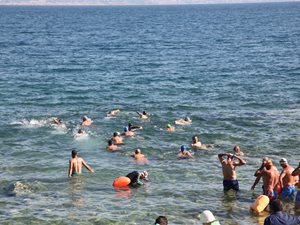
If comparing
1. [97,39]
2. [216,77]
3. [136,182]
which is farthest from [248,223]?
[97,39]

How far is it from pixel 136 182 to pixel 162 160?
3731 mm

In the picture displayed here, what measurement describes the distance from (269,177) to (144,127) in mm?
11805

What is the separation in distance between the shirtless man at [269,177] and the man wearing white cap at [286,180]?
0.93 feet

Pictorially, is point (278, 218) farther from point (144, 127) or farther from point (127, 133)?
point (144, 127)

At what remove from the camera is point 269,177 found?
11.4m

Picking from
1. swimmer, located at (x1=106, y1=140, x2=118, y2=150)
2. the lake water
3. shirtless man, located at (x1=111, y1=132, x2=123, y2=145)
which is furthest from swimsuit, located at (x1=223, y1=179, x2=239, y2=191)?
shirtless man, located at (x1=111, y1=132, x2=123, y2=145)

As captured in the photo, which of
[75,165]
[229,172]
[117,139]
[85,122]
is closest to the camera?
[229,172]

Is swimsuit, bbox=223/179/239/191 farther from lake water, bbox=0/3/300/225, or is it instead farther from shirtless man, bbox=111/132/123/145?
shirtless man, bbox=111/132/123/145

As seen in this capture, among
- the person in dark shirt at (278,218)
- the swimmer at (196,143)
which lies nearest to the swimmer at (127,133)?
the swimmer at (196,143)

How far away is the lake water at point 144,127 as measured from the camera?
11.7 m

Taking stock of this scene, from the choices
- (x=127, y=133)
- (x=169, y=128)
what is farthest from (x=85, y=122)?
(x=169, y=128)

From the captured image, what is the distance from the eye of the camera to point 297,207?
1084 cm

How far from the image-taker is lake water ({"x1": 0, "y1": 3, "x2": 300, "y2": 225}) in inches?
462

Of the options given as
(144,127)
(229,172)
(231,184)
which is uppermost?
(229,172)
